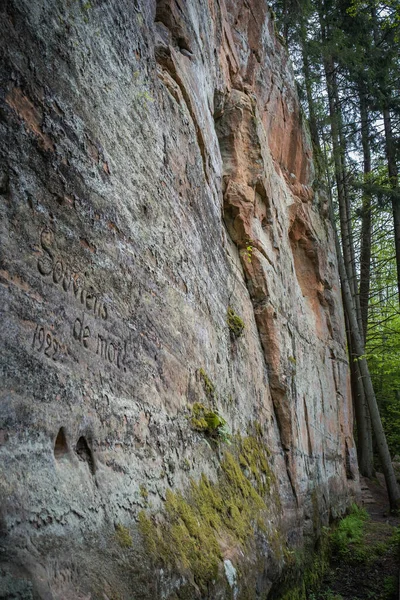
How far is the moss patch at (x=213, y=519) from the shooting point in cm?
374

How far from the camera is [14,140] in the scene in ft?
10.4

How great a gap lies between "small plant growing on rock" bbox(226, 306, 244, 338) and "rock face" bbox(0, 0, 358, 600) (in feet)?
0.13

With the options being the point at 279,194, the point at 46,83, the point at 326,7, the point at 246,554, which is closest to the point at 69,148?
the point at 46,83

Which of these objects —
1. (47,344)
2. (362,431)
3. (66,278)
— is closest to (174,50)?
(66,278)

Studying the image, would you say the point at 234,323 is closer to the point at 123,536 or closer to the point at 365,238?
the point at 123,536

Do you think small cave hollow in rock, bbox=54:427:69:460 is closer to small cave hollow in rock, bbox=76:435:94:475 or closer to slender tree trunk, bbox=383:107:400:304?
small cave hollow in rock, bbox=76:435:94:475

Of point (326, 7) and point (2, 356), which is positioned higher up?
point (326, 7)

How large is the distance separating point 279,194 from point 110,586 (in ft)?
32.1

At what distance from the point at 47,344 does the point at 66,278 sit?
1.72 ft

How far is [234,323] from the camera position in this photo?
7.12 m

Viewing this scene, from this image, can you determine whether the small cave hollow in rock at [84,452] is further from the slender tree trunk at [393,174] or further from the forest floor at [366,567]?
the slender tree trunk at [393,174]

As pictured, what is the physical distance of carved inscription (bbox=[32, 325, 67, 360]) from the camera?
301 centimetres

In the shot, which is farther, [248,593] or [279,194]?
[279,194]

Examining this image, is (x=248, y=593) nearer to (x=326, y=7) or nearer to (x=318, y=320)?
(x=318, y=320)
